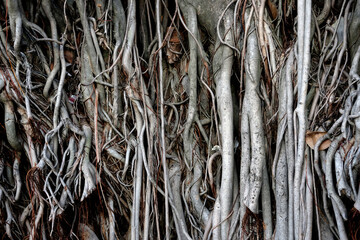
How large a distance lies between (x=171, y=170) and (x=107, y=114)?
1.60 feet

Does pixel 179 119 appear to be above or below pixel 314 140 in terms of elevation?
above

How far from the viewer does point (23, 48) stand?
Answer: 1944mm

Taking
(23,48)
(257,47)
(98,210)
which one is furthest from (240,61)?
(23,48)

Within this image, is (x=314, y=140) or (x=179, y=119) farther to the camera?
(x=179, y=119)

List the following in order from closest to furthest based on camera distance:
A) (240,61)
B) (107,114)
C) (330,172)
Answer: (330,172) < (240,61) < (107,114)

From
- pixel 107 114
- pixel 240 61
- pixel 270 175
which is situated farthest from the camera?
pixel 107 114

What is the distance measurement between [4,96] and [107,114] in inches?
21.7

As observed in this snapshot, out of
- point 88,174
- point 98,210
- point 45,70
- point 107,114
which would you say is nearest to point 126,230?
point 98,210

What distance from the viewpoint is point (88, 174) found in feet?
5.73

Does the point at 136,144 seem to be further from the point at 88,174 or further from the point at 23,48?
the point at 23,48

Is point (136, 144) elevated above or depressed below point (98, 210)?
above

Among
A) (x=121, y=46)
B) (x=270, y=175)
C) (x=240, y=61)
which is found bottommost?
(x=270, y=175)

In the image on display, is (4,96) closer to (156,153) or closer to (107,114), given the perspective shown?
(107,114)

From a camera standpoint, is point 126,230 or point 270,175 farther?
point 126,230
